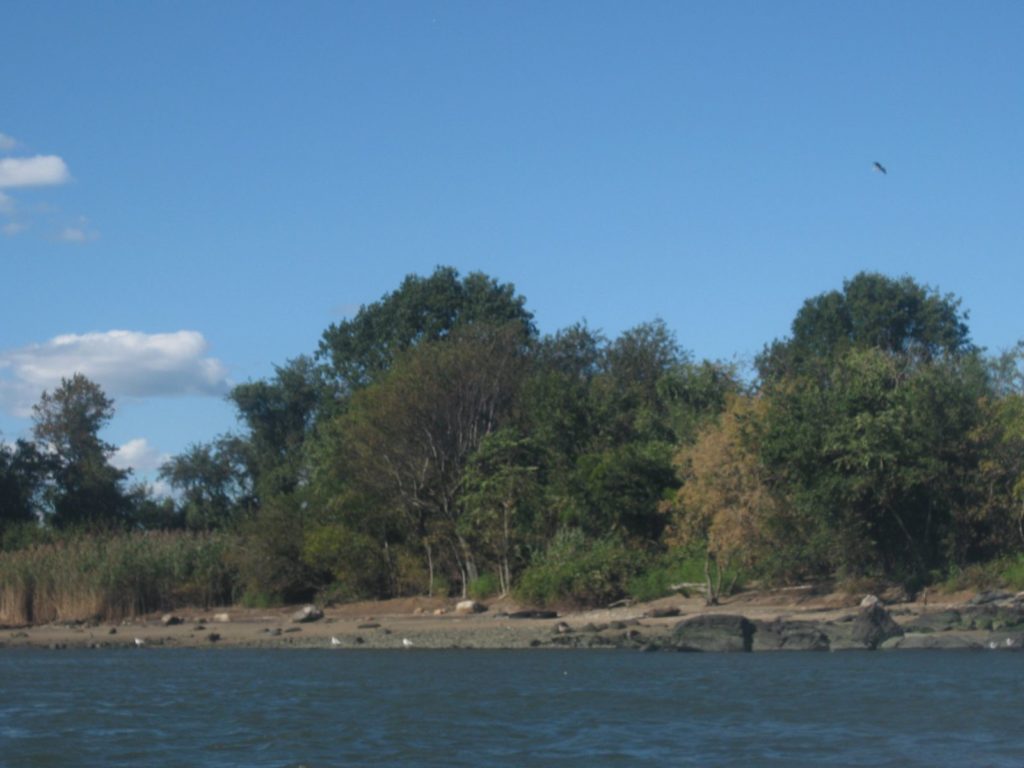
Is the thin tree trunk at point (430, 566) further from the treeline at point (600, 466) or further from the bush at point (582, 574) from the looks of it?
the bush at point (582, 574)

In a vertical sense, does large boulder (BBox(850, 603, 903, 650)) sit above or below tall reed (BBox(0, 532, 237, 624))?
below

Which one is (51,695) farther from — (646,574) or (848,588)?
(848,588)

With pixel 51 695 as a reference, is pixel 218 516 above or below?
above

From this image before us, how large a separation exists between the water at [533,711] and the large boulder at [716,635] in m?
0.63

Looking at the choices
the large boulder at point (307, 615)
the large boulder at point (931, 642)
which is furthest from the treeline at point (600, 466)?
the large boulder at point (931, 642)

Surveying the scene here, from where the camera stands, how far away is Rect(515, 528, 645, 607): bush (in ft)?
113

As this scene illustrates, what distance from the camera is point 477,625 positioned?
33.1 meters

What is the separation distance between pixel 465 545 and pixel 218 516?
2769 centimetres

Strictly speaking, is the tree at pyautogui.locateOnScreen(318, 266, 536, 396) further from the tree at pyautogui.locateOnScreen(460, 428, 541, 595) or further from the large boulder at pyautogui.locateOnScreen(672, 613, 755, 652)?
the large boulder at pyautogui.locateOnScreen(672, 613, 755, 652)

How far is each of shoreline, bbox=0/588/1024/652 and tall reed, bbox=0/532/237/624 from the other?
76cm

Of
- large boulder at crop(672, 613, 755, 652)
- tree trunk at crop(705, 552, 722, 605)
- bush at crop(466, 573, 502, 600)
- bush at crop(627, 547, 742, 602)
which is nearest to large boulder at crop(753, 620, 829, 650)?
large boulder at crop(672, 613, 755, 652)

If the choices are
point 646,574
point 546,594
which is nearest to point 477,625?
point 546,594

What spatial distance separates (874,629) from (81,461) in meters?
45.0

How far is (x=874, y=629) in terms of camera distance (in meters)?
26.6
